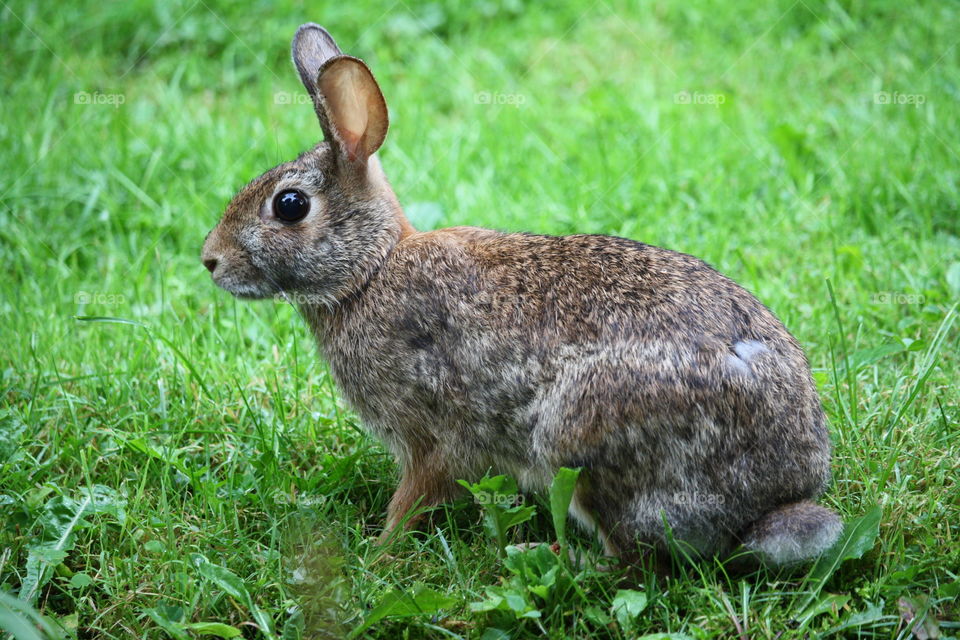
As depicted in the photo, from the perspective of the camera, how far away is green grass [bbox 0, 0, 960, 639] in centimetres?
343

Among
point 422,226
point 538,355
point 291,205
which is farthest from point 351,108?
point 422,226

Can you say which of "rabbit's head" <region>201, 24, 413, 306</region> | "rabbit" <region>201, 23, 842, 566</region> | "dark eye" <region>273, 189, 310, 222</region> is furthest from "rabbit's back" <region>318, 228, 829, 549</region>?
"dark eye" <region>273, 189, 310, 222</region>

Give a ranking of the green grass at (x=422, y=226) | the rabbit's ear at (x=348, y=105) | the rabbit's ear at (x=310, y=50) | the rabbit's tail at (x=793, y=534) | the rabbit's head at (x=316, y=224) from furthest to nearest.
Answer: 1. the rabbit's ear at (x=310, y=50)
2. the rabbit's head at (x=316, y=224)
3. the rabbit's ear at (x=348, y=105)
4. the green grass at (x=422, y=226)
5. the rabbit's tail at (x=793, y=534)

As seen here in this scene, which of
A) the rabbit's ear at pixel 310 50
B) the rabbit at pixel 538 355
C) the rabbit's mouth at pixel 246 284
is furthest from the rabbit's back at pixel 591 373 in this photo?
the rabbit's ear at pixel 310 50

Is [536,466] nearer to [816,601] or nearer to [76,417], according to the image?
[816,601]

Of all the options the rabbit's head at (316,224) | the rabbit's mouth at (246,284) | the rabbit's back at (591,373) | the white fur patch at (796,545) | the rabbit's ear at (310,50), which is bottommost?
the white fur patch at (796,545)

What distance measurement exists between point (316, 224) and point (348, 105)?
486 mm

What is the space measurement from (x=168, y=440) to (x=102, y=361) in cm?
81

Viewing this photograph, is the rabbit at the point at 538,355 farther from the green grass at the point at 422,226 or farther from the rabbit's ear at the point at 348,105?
the green grass at the point at 422,226

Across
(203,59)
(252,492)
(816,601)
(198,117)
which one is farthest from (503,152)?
(816,601)

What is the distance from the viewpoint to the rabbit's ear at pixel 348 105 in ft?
12.3

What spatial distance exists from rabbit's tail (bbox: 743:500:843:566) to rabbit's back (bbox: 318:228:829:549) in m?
0.06

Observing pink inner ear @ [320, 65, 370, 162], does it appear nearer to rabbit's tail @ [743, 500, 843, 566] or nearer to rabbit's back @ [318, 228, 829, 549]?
rabbit's back @ [318, 228, 829, 549]

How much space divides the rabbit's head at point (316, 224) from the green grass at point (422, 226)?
0.61 metres
